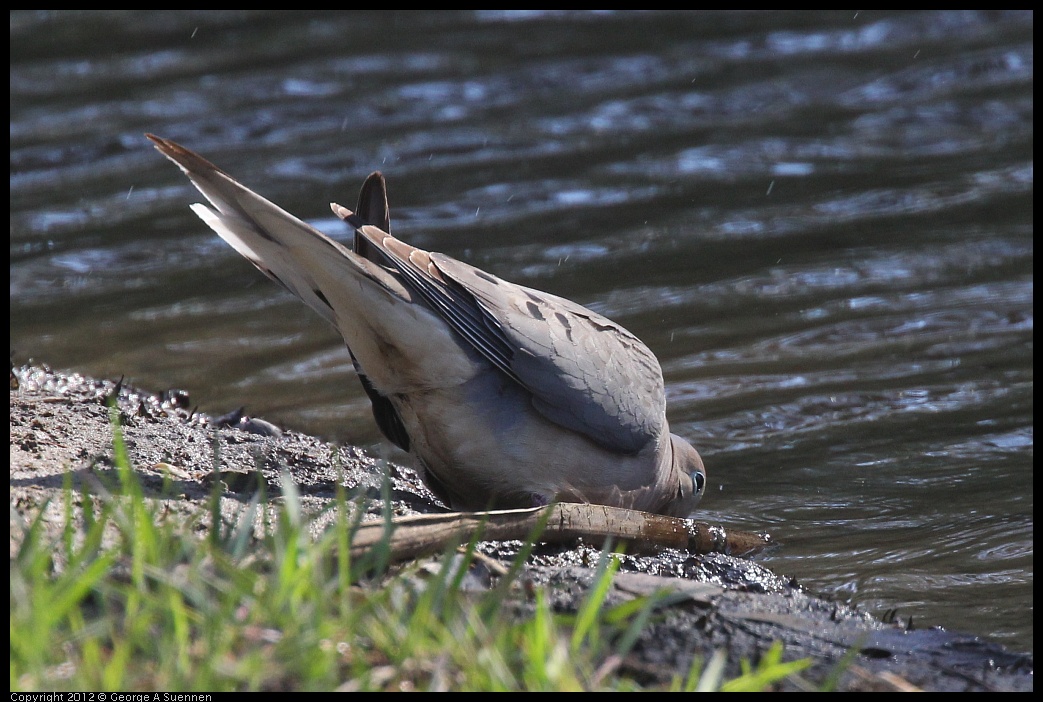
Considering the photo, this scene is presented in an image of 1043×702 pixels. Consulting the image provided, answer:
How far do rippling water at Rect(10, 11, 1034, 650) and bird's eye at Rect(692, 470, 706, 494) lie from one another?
10.1 inches

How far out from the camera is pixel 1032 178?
985 cm

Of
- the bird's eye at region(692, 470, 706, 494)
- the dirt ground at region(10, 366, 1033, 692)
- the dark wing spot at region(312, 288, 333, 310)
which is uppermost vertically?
the dark wing spot at region(312, 288, 333, 310)

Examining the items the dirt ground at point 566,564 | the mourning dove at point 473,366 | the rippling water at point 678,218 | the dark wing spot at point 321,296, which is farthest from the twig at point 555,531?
the dark wing spot at point 321,296

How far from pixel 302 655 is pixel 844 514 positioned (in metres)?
3.74

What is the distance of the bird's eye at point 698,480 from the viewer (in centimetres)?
542

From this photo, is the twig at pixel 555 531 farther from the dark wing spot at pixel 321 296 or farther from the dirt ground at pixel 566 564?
the dark wing spot at pixel 321 296

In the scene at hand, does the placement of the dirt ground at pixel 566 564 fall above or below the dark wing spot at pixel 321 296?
below

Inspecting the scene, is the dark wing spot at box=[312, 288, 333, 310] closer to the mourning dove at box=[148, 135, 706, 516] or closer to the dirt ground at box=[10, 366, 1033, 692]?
the mourning dove at box=[148, 135, 706, 516]

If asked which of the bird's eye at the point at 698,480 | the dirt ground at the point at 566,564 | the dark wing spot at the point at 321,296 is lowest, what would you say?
the bird's eye at the point at 698,480

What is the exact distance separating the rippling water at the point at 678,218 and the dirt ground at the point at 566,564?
0.72 metres

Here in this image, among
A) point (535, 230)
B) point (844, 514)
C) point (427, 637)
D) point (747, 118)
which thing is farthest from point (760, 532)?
point (747, 118)

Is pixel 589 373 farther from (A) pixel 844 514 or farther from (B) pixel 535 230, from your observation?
(B) pixel 535 230

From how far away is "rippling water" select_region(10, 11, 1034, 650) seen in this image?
19.9 ft

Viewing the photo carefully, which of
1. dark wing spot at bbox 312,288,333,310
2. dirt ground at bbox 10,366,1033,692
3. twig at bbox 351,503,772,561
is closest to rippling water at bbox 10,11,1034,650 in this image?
Answer: twig at bbox 351,503,772,561
